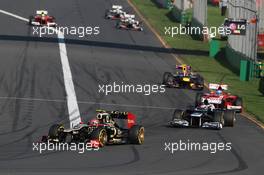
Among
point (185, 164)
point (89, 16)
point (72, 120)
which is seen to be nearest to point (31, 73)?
point (72, 120)

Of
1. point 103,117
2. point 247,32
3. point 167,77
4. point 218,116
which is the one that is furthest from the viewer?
point 247,32

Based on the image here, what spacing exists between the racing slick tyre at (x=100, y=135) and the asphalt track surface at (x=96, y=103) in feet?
1.07

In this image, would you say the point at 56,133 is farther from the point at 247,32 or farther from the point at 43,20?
the point at 43,20

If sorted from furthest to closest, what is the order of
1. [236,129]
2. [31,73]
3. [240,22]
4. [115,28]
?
1. [115,28]
2. [240,22]
3. [31,73]
4. [236,129]

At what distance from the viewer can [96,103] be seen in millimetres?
45406

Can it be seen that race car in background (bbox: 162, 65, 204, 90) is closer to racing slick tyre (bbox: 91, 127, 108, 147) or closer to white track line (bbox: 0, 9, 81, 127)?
white track line (bbox: 0, 9, 81, 127)

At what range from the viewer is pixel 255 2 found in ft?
228

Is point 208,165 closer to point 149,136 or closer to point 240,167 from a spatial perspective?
point 240,167

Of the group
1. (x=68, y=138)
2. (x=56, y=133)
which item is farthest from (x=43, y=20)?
(x=56, y=133)

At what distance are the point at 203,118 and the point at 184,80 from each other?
14940mm

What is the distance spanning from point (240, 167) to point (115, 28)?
2298 inches

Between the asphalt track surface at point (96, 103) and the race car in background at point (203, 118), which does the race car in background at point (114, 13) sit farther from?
the race car in background at point (203, 118)

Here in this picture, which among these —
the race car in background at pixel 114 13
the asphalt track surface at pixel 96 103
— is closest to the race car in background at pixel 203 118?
the asphalt track surface at pixel 96 103

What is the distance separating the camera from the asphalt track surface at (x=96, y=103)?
27.0 m
